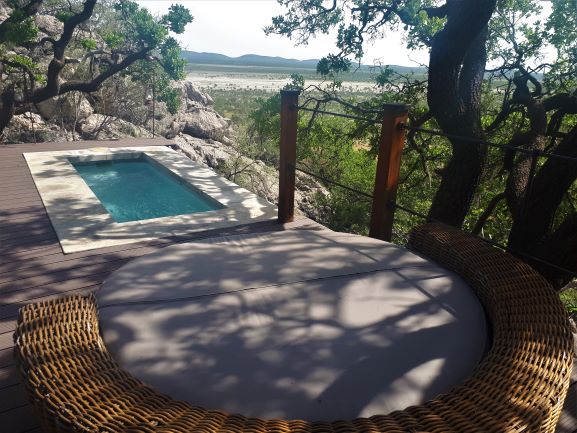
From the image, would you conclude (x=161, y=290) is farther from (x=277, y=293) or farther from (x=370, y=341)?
(x=370, y=341)

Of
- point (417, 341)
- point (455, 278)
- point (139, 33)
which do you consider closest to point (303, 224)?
point (455, 278)

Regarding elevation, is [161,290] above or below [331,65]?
below

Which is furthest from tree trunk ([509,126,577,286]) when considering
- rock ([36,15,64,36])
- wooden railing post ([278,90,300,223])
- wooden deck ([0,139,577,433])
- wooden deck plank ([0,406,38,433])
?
rock ([36,15,64,36])

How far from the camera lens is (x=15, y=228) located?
13.7ft

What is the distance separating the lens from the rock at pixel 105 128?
38.0ft

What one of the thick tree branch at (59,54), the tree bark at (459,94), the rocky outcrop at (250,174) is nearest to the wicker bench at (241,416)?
the tree bark at (459,94)

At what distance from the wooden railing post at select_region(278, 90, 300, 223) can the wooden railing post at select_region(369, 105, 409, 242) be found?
111cm

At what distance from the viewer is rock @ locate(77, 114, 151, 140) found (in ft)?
38.0

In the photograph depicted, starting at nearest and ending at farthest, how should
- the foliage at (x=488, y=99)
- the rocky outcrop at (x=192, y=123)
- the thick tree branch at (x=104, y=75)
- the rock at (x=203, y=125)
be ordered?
the foliage at (x=488, y=99)
the thick tree branch at (x=104, y=75)
the rocky outcrop at (x=192, y=123)
the rock at (x=203, y=125)

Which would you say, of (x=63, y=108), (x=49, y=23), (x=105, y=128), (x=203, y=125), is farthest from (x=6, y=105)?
(x=49, y=23)

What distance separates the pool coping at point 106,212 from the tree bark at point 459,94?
2.06 m

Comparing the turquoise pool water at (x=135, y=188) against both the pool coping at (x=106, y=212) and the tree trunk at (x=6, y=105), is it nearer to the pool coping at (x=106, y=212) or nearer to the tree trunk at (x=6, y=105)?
the pool coping at (x=106, y=212)

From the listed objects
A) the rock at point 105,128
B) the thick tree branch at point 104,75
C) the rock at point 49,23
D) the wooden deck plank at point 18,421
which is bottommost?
the rock at point 105,128

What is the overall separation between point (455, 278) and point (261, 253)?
998 mm
